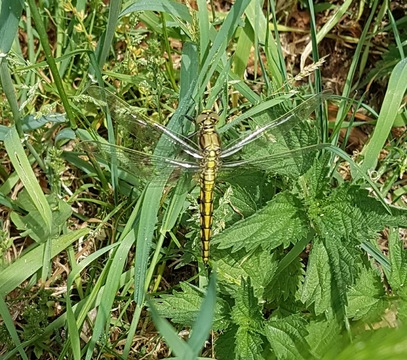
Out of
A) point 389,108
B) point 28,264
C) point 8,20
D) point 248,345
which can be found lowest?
point 248,345

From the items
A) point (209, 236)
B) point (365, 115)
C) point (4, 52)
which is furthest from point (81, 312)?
point (365, 115)

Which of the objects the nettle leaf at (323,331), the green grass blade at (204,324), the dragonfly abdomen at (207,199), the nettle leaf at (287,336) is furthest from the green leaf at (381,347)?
the dragonfly abdomen at (207,199)

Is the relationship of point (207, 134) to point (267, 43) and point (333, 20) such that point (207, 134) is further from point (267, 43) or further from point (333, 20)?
point (333, 20)

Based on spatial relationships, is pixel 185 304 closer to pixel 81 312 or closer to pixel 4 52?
pixel 81 312

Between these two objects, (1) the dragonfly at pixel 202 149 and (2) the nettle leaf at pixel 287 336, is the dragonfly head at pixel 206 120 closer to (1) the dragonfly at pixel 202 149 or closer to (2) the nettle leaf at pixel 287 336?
(1) the dragonfly at pixel 202 149

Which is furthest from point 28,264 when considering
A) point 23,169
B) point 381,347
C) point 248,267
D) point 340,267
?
point 381,347

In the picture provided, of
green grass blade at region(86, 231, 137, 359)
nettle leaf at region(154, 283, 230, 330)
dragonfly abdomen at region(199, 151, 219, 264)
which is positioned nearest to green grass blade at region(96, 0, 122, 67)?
dragonfly abdomen at region(199, 151, 219, 264)
